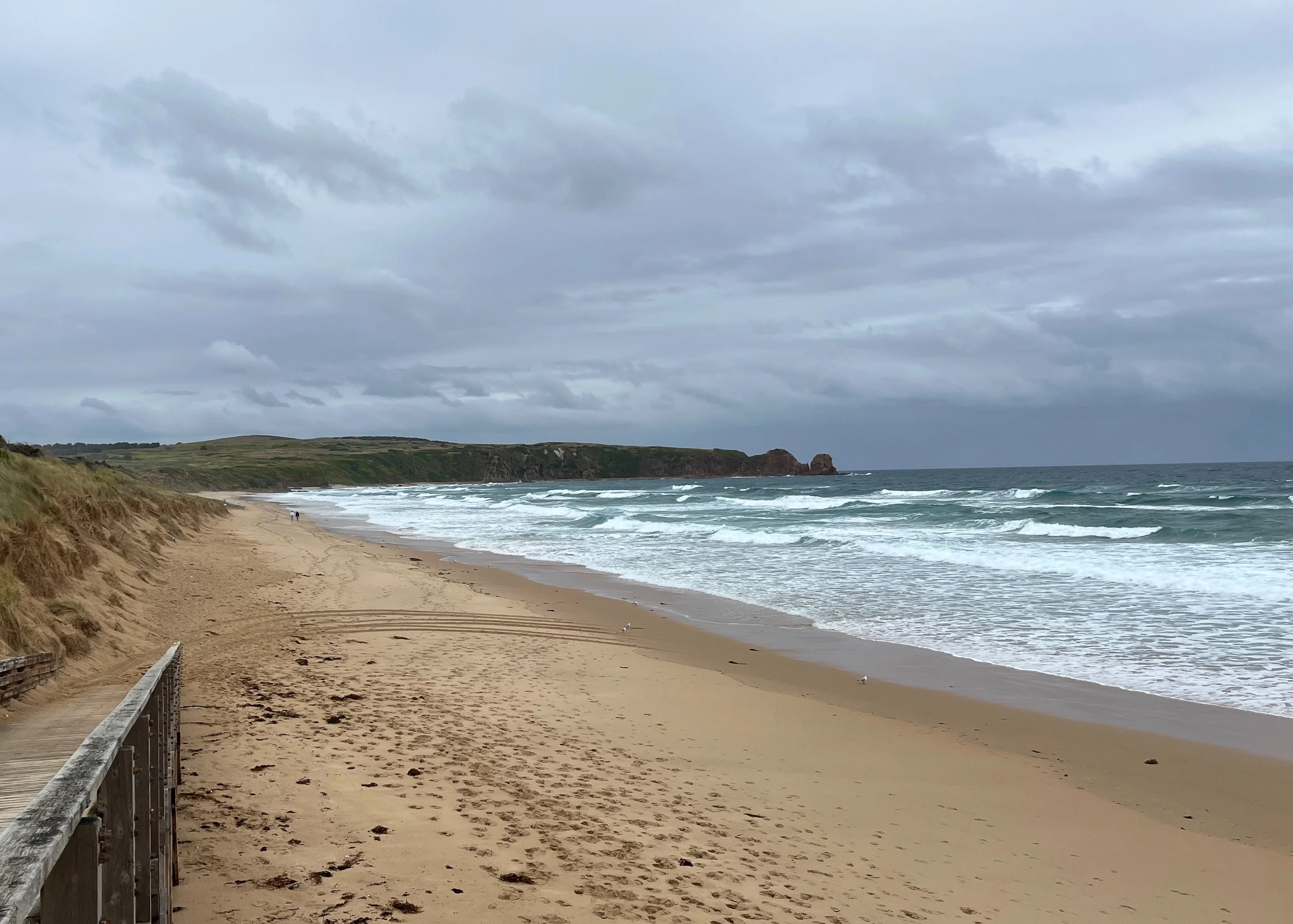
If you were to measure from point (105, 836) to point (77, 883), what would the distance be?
62cm

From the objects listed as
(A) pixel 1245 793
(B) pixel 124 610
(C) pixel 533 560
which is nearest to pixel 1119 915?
(A) pixel 1245 793

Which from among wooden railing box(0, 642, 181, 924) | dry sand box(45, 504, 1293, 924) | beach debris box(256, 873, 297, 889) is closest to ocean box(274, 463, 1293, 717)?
dry sand box(45, 504, 1293, 924)

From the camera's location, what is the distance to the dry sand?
4.08 m

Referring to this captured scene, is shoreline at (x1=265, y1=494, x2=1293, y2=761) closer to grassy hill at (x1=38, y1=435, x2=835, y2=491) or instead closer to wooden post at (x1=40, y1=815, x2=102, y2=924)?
wooden post at (x1=40, y1=815, x2=102, y2=924)

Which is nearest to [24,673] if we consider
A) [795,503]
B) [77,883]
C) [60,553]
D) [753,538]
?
[60,553]

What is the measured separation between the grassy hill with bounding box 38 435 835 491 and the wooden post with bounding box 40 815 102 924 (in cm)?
9567

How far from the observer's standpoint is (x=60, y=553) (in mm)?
10477

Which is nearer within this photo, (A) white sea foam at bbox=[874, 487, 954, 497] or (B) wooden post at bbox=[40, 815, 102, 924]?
(B) wooden post at bbox=[40, 815, 102, 924]

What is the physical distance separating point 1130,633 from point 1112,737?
5280 millimetres

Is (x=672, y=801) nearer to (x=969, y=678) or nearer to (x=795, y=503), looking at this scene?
(x=969, y=678)

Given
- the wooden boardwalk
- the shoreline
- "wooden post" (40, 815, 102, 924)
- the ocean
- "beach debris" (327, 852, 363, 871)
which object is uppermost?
"wooden post" (40, 815, 102, 924)

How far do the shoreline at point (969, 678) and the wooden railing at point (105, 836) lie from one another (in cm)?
797

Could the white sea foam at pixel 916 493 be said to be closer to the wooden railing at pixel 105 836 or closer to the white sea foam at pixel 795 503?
the white sea foam at pixel 795 503

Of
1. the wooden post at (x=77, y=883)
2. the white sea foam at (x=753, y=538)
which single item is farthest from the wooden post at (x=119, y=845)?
the white sea foam at (x=753, y=538)
